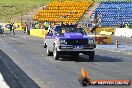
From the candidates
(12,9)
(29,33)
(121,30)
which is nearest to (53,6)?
(12,9)

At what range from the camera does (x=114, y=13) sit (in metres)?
86.8

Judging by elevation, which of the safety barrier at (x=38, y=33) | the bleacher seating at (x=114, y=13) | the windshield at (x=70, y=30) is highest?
the windshield at (x=70, y=30)

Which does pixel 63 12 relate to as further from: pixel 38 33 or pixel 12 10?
pixel 38 33

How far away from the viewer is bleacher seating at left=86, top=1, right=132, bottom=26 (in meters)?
84.0

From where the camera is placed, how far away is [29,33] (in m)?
62.3

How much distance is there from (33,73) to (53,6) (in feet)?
264

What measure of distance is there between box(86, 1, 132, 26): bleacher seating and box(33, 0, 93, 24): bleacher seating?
4076mm

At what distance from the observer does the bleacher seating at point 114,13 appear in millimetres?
84000

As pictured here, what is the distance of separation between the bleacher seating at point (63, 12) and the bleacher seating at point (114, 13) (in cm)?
408

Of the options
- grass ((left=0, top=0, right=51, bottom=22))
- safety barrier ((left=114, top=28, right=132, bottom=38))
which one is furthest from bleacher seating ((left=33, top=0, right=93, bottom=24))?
safety barrier ((left=114, top=28, right=132, bottom=38))

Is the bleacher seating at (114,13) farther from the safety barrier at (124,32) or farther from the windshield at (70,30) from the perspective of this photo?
the windshield at (70,30)

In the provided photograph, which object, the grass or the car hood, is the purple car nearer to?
the car hood

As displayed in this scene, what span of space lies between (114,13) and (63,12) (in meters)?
10.9

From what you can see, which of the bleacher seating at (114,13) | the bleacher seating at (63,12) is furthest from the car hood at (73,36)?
the bleacher seating at (63,12)
